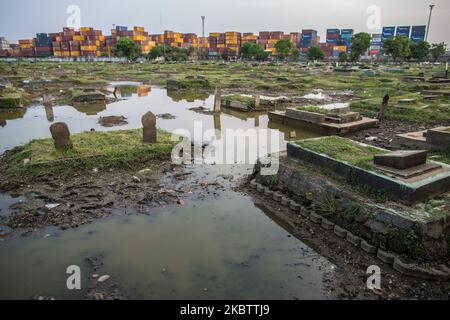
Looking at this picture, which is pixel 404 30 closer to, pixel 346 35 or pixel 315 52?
pixel 346 35

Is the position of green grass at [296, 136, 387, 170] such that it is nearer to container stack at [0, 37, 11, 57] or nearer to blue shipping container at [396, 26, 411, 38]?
container stack at [0, 37, 11, 57]

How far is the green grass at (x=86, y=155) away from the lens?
960 centimetres

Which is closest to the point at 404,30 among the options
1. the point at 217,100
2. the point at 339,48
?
the point at 339,48

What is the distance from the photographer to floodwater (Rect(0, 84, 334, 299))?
17.0 ft

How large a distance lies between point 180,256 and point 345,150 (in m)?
5.15

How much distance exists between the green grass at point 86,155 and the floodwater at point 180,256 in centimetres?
171

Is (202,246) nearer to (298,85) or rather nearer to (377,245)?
(377,245)

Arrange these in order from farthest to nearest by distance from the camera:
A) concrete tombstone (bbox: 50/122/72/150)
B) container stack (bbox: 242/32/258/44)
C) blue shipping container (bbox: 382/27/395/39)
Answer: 1. container stack (bbox: 242/32/258/44)
2. blue shipping container (bbox: 382/27/395/39)
3. concrete tombstone (bbox: 50/122/72/150)

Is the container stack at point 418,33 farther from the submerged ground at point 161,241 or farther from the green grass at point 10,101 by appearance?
the submerged ground at point 161,241

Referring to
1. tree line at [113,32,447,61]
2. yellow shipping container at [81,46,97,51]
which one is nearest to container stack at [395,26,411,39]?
tree line at [113,32,447,61]

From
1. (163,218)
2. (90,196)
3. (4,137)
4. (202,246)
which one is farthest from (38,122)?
(202,246)

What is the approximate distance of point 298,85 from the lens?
3519 centimetres

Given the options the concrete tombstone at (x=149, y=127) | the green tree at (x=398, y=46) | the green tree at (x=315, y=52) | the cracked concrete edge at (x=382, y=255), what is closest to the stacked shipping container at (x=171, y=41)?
the green tree at (x=315, y=52)

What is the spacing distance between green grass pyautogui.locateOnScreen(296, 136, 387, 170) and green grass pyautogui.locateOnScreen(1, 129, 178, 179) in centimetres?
538
